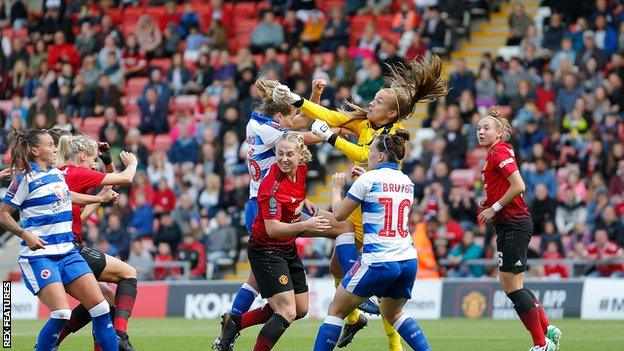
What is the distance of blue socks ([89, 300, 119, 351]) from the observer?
11.4m

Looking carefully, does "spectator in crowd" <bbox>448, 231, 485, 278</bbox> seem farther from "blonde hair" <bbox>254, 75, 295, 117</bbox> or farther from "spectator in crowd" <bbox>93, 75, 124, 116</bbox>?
"spectator in crowd" <bbox>93, 75, 124, 116</bbox>

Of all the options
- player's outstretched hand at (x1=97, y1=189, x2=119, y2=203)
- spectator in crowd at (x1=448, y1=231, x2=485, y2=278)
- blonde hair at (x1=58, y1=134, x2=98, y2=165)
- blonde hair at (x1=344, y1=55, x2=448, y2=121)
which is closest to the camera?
player's outstretched hand at (x1=97, y1=189, x2=119, y2=203)

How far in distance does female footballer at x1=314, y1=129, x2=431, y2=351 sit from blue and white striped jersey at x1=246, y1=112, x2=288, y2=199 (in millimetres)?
1610

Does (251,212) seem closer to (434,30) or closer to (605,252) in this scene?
(605,252)

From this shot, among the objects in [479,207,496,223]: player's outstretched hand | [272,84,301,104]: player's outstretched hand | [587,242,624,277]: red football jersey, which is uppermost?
[272,84,301,104]: player's outstretched hand

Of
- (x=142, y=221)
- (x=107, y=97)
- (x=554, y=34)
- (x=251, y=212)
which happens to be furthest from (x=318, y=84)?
(x=107, y=97)

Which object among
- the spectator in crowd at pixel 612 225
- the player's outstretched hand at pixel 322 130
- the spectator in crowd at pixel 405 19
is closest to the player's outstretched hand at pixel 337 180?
the player's outstretched hand at pixel 322 130

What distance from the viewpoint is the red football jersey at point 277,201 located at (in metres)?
11.6

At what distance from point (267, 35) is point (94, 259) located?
1638cm

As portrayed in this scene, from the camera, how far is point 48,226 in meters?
11.3

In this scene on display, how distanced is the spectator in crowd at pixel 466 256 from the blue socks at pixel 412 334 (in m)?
10.5

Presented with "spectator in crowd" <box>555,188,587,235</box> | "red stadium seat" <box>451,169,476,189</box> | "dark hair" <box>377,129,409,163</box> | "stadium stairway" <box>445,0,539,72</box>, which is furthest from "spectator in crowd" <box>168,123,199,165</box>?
"dark hair" <box>377,129,409,163</box>

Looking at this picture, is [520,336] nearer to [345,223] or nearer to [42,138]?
[345,223]

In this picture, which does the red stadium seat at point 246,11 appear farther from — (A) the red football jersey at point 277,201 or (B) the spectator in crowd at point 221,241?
(A) the red football jersey at point 277,201
